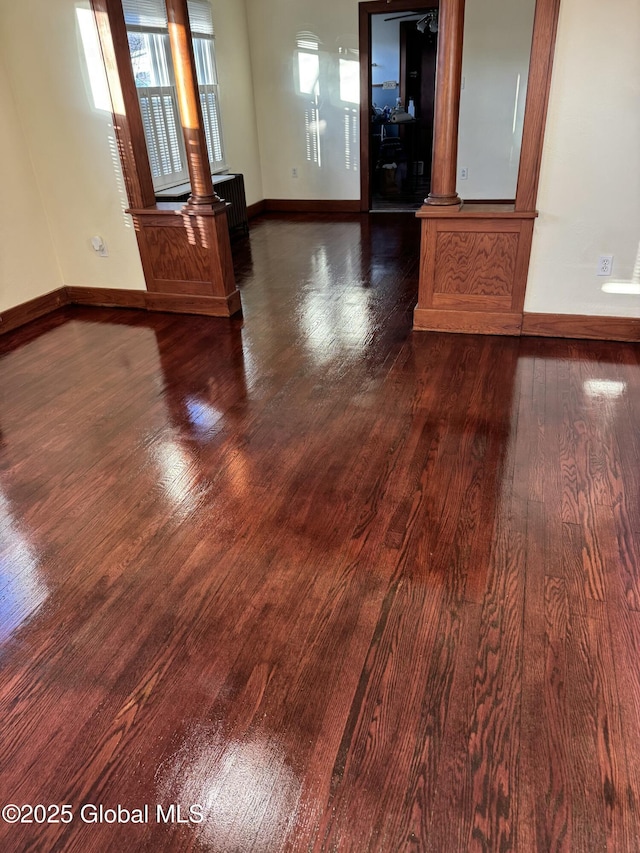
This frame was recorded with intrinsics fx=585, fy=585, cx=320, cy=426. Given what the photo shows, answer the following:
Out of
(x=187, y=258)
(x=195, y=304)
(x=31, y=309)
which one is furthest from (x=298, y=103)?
(x=31, y=309)

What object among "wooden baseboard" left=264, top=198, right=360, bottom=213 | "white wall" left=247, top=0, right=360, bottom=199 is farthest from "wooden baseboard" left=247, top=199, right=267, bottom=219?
"white wall" left=247, top=0, right=360, bottom=199

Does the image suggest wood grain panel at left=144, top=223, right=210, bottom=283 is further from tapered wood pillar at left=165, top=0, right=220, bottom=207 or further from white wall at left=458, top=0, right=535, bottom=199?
white wall at left=458, top=0, right=535, bottom=199

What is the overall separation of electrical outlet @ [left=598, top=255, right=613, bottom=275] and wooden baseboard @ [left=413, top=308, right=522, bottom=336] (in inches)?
20.3

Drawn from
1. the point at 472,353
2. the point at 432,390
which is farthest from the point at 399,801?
the point at 472,353

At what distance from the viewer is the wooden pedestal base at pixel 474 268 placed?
3489mm

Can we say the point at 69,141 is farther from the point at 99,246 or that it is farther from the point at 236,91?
the point at 236,91

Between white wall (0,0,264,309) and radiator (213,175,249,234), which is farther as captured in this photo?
radiator (213,175,249,234)

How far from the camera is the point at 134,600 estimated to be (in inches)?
75.8

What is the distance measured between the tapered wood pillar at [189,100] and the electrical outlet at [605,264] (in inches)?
99.3

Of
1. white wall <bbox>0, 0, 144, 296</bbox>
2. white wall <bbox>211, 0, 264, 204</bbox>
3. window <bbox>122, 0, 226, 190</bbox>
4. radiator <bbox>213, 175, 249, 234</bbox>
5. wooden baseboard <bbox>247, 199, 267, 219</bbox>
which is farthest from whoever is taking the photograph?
wooden baseboard <bbox>247, 199, 267, 219</bbox>

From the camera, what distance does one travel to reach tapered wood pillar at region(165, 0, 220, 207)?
3625 millimetres

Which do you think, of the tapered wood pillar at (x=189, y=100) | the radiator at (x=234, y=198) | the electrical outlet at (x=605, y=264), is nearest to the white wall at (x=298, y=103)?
the radiator at (x=234, y=198)

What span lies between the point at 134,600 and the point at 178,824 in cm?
75

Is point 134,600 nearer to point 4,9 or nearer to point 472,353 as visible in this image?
point 472,353
